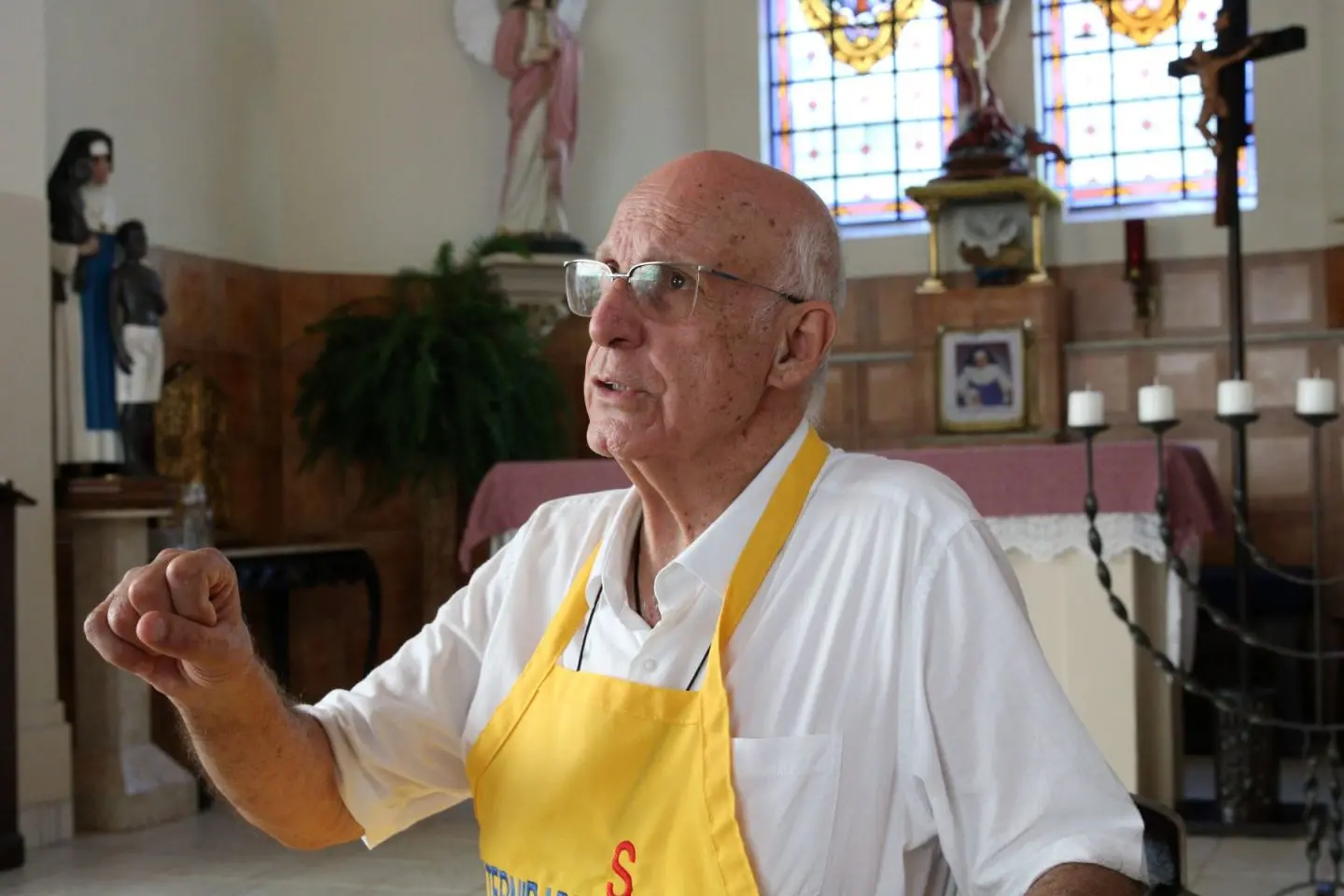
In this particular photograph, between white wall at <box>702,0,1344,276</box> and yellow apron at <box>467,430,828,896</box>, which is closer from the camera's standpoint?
yellow apron at <box>467,430,828,896</box>

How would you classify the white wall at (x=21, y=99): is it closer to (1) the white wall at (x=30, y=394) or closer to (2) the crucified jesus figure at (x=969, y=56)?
(1) the white wall at (x=30, y=394)

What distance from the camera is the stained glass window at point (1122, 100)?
859 centimetres

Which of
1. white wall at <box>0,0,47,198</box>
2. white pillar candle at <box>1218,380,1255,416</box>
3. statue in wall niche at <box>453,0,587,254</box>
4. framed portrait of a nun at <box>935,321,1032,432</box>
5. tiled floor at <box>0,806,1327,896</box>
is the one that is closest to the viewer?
white pillar candle at <box>1218,380,1255,416</box>

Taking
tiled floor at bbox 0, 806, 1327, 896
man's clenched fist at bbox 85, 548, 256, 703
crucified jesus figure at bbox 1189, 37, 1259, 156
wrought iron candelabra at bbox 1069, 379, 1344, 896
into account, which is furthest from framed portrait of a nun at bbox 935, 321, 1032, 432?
man's clenched fist at bbox 85, 548, 256, 703

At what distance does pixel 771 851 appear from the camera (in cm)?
163

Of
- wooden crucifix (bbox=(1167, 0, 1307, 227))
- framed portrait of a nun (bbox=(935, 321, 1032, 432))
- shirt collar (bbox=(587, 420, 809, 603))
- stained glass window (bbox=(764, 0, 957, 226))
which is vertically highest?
stained glass window (bbox=(764, 0, 957, 226))

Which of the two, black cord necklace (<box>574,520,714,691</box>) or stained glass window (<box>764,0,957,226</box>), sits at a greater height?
stained glass window (<box>764,0,957,226</box>)

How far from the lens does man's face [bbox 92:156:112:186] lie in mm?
6438

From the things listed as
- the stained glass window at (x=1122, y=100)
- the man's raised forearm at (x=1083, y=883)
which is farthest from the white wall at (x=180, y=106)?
the man's raised forearm at (x=1083, y=883)

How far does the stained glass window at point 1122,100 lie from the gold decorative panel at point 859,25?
82 cm

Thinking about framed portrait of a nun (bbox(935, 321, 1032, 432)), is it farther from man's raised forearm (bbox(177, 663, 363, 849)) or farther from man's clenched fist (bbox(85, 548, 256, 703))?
man's clenched fist (bbox(85, 548, 256, 703))

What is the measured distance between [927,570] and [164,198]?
6.93 m

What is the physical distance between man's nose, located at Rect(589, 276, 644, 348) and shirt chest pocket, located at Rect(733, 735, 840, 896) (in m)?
0.47

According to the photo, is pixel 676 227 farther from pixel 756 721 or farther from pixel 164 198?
pixel 164 198
